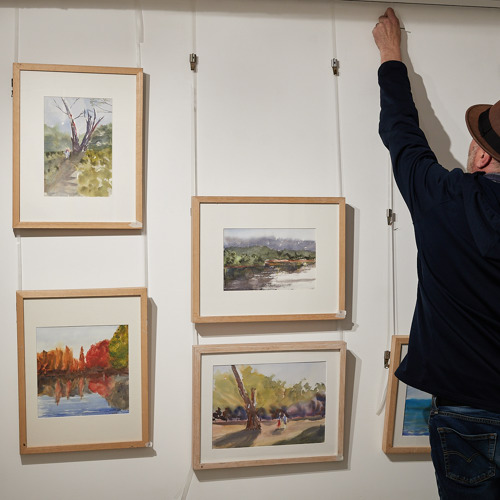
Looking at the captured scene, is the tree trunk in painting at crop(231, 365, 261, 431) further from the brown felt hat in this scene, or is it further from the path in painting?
the brown felt hat

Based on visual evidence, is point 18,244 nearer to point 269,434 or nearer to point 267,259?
point 267,259

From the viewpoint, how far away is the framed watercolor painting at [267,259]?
5.16 ft

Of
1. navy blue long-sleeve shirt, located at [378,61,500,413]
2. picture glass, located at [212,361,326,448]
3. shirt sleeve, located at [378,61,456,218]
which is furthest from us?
picture glass, located at [212,361,326,448]

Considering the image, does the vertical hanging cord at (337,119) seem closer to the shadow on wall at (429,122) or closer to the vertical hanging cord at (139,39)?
the shadow on wall at (429,122)

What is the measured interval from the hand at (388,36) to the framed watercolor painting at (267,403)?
0.91m

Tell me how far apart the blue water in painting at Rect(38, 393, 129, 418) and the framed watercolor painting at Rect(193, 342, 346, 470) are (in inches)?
10.7

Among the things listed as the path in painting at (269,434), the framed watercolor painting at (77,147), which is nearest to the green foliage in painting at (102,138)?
the framed watercolor painting at (77,147)

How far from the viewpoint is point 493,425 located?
1.26 metres

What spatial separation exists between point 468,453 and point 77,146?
52.1 inches

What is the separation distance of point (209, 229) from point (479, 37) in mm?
1096

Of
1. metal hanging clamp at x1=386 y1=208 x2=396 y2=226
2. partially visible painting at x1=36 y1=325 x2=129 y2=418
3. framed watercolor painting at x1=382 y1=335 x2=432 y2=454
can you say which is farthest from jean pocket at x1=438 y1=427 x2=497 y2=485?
partially visible painting at x1=36 y1=325 x2=129 y2=418

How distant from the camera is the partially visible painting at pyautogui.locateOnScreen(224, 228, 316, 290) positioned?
158 centimetres

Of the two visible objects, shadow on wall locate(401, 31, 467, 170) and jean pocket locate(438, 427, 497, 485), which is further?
shadow on wall locate(401, 31, 467, 170)

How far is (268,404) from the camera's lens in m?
1.63
